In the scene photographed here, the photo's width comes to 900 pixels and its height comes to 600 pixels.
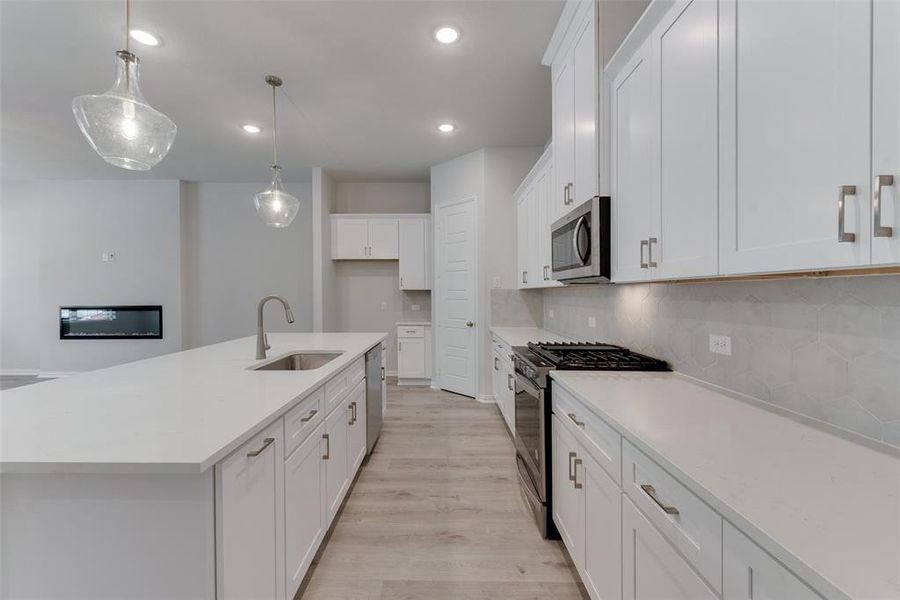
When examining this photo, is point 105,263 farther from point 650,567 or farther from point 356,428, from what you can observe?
point 650,567

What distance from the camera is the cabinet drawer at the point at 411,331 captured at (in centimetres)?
531

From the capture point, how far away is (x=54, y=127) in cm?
392

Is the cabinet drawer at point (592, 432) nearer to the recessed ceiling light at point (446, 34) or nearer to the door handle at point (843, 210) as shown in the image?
the door handle at point (843, 210)

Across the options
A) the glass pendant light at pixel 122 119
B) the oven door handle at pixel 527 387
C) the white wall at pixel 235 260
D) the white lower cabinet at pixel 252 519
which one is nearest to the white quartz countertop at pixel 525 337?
the oven door handle at pixel 527 387

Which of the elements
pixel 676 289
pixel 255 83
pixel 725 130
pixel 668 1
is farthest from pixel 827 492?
pixel 255 83

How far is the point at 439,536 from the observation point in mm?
1987

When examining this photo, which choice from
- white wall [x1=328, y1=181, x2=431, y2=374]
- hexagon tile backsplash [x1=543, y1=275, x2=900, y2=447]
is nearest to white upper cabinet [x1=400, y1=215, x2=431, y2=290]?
white wall [x1=328, y1=181, x2=431, y2=374]

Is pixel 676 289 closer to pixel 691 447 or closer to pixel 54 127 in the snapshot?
pixel 691 447

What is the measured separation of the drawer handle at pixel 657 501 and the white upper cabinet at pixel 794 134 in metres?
0.64

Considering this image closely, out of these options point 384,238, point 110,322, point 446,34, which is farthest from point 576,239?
point 110,322

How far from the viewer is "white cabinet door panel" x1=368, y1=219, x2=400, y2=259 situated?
550 cm

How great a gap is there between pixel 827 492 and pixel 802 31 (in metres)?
0.99

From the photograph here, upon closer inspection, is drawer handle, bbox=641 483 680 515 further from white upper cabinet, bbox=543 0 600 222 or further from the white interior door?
the white interior door

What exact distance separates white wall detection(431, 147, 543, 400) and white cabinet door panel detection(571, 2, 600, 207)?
7.19ft
